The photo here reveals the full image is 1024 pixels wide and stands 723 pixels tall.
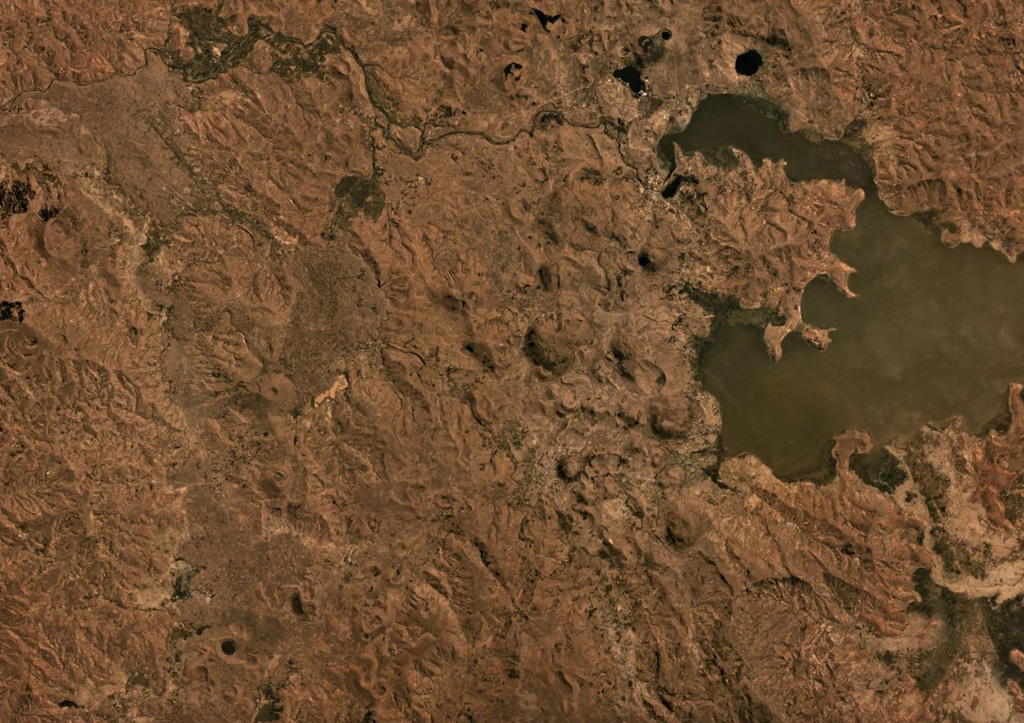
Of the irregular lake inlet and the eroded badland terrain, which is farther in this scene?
the irregular lake inlet

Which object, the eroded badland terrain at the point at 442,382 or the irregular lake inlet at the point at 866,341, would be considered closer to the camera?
the eroded badland terrain at the point at 442,382

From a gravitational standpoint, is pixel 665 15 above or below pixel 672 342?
above

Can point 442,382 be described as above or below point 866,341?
below

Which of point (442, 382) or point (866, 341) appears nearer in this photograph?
point (442, 382)

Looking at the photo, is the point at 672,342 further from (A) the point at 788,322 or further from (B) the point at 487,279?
(B) the point at 487,279

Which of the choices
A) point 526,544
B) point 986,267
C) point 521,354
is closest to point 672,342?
point 521,354
